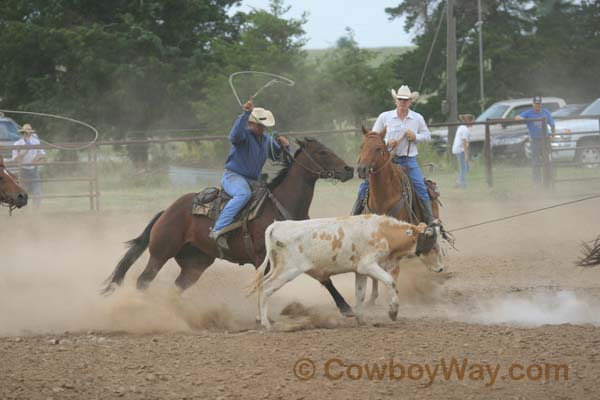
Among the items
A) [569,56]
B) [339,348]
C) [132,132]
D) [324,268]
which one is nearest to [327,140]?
[132,132]

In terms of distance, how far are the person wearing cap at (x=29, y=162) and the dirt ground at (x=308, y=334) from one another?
142 inches

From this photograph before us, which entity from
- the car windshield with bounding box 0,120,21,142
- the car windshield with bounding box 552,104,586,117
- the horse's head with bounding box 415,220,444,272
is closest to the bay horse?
the horse's head with bounding box 415,220,444,272

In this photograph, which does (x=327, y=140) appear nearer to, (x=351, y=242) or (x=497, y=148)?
(x=497, y=148)

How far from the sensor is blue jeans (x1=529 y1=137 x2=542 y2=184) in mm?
17719

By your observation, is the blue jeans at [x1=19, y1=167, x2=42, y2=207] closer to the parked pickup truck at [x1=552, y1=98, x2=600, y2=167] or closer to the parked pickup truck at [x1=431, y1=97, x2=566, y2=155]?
the parked pickup truck at [x1=552, y1=98, x2=600, y2=167]

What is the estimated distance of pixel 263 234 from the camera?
862 centimetres

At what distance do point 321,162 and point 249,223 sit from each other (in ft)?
3.02

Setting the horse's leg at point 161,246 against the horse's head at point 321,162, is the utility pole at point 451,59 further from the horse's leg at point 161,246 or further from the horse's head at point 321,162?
the horse's leg at point 161,246

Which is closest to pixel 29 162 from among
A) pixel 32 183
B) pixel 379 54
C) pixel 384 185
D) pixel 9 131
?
pixel 32 183

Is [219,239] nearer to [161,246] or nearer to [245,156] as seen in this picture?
[161,246]

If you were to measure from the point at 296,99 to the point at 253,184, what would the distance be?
15.6 m

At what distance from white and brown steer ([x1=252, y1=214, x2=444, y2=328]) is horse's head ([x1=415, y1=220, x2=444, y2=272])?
0.37 ft

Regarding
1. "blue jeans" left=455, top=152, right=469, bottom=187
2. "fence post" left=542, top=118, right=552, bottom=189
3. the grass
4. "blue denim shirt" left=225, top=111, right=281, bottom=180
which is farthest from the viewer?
the grass

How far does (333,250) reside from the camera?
7.74 m
